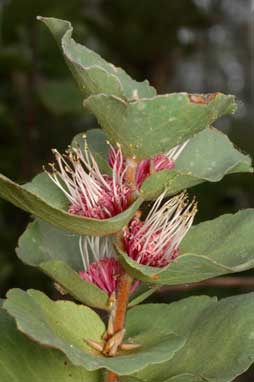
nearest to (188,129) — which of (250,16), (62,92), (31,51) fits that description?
(62,92)

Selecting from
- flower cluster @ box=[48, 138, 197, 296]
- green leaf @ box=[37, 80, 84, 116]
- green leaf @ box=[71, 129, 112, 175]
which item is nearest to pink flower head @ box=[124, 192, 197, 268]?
flower cluster @ box=[48, 138, 197, 296]

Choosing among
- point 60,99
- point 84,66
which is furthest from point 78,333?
point 60,99

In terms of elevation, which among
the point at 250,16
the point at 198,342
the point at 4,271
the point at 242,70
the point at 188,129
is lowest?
the point at 242,70

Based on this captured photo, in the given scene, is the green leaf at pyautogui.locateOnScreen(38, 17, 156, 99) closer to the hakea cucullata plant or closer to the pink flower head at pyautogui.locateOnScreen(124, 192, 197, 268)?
the hakea cucullata plant

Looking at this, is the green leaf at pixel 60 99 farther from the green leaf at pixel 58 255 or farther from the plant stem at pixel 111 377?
the plant stem at pixel 111 377

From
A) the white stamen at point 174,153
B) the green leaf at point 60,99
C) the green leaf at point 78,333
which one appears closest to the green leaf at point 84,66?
the white stamen at point 174,153

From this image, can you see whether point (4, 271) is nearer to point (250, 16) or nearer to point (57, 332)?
point (57, 332)

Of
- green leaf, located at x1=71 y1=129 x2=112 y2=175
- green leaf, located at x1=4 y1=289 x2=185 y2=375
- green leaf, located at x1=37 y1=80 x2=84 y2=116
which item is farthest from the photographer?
green leaf, located at x1=37 y1=80 x2=84 y2=116
